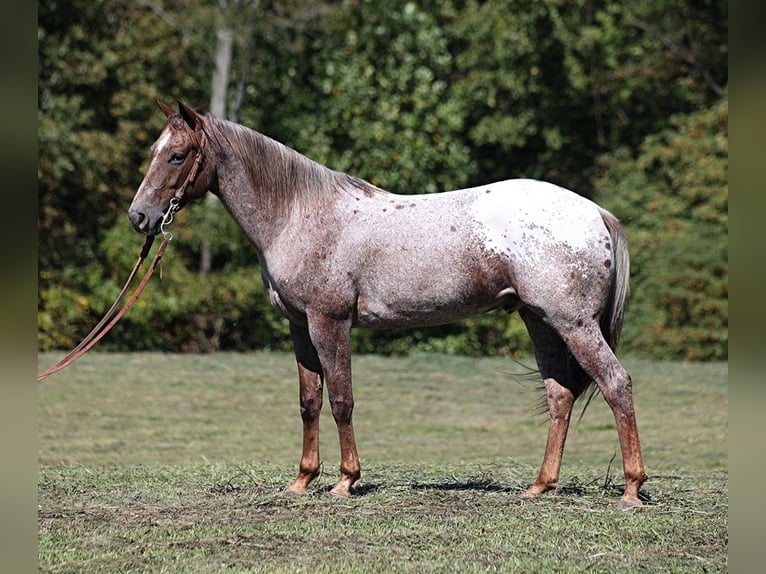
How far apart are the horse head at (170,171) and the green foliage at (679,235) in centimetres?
1062

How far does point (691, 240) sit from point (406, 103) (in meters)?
5.67

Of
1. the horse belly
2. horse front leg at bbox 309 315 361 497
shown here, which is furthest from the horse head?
the horse belly

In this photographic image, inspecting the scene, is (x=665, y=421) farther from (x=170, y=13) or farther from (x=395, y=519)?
(x=170, y=13)

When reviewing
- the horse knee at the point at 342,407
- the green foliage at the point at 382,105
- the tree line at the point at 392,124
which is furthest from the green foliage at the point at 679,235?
the horse knee at the point at 342,407

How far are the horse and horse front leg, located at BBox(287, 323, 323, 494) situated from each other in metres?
0.02

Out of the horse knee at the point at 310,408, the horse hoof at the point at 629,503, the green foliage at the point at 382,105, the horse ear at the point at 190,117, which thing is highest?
the green foliage at the point at 382,105

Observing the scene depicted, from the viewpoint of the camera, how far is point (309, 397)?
6500 mm

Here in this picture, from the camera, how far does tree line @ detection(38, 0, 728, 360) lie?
17.1 metres

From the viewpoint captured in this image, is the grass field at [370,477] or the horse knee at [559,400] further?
the horse knee at [559,400]

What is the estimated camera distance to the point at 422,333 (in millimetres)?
18203

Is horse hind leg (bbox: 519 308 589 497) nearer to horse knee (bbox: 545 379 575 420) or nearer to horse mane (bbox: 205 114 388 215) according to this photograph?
horse knee (bbox: 545 379 575 420)

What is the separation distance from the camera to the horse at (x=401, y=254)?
5.98m

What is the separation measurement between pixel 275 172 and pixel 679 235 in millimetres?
12667

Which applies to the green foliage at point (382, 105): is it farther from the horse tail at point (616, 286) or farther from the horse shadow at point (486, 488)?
the horse tail at point (616, 286)
